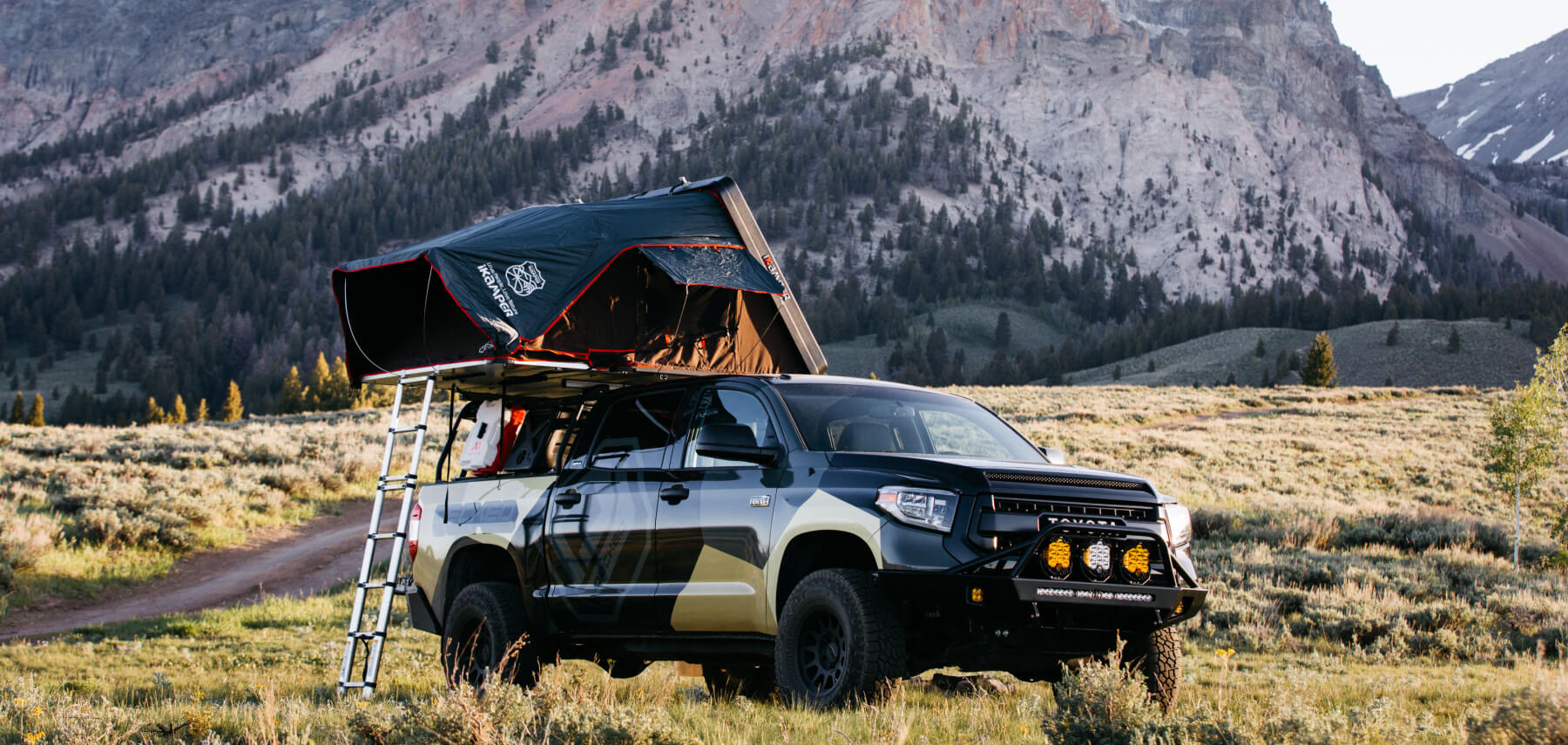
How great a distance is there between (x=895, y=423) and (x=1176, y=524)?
72.5 inches

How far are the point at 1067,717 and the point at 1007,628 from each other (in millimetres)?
951

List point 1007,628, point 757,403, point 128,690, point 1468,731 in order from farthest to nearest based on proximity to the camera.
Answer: point 128,690, point 757,403, point 1007,628, point 1468,731

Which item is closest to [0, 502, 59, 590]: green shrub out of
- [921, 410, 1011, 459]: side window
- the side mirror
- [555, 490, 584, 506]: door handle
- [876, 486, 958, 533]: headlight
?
[555, 490, 584, 506]: door handle

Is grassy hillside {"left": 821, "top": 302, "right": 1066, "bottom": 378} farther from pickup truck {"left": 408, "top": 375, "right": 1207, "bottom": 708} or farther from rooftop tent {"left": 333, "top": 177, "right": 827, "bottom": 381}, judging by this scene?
pickup truck {"left": 408, "top": 375, "right": 1207, "bottom": 708}

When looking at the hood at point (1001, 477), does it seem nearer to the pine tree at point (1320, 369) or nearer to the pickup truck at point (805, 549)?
the pickup truck at point (805, 549)

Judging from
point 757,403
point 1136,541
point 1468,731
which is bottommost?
point 1468,731

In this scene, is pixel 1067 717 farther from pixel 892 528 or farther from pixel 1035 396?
pixel 1035 396

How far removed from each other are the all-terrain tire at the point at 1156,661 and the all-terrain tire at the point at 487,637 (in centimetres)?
392

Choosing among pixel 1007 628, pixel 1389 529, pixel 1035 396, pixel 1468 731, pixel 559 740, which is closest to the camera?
pixel 1468 731

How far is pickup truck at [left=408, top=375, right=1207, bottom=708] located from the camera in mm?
6574

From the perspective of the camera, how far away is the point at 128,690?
33.3 ft

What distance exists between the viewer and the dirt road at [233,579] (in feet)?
54.9

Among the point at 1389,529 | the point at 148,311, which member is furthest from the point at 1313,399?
the point at 148,311

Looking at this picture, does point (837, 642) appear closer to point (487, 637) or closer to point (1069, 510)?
point (1069, 510)
